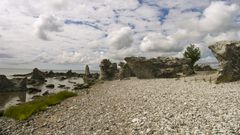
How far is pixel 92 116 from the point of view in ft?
62.8

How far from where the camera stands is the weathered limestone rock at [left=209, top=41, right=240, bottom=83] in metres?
33.5

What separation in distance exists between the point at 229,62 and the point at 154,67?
2799cm

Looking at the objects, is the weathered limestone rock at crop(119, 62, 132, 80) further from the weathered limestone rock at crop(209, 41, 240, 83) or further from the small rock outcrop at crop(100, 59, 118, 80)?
the weathered limestone rock at crop(209, 41, 240, 83)

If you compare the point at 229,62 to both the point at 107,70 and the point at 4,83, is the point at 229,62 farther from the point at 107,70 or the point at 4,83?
the point at 4,83

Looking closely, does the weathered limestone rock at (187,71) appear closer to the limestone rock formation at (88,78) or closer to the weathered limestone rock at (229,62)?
the limestone rock formation at (88,78)

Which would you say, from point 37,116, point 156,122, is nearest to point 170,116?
point 156,122

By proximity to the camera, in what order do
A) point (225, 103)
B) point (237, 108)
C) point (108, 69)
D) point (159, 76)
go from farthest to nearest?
point (108, 69) < point (159, 76) < point (225, 103) < point (237, 108)

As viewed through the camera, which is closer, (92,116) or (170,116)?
(170,116)

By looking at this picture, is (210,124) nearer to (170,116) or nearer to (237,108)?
(170,116)

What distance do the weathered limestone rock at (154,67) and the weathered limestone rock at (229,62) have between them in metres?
24.5

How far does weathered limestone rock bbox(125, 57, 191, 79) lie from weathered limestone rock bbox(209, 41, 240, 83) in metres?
24.5

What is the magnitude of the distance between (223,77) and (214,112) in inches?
758

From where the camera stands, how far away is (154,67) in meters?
60.8

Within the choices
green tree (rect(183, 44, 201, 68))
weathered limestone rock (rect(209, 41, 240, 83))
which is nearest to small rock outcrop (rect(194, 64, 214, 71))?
green tree (rect(183, 44, 201, 68))
